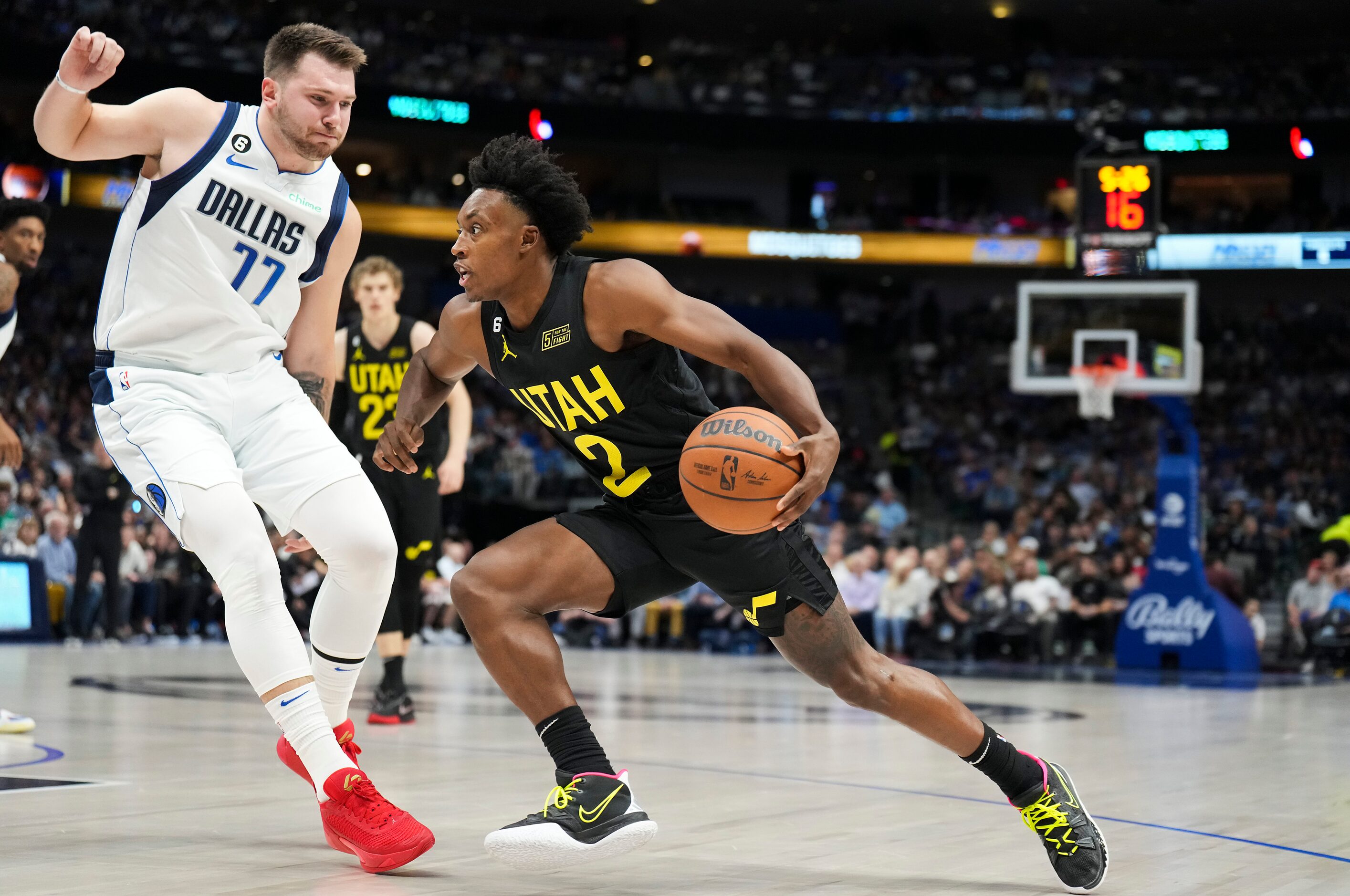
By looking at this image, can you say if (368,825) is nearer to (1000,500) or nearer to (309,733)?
(309,733)

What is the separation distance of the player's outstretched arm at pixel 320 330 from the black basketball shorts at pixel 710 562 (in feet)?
3.38

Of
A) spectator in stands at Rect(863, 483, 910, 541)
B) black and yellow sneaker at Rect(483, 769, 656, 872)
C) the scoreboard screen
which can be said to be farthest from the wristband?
spectator in stands at Rect(863, 483, 910, 541)

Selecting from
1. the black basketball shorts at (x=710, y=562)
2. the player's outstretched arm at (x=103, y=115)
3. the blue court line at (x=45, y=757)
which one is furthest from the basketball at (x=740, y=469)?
the blue court line at (x=45, y=757)

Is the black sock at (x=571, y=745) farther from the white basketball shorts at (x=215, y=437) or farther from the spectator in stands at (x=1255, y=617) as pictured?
the spectator in stands at (x=1255, y=617)

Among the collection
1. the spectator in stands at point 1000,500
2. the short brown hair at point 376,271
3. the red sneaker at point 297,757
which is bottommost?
the red sneaker at point 297,757

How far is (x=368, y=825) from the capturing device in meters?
3.78

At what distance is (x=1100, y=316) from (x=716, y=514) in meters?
12.7

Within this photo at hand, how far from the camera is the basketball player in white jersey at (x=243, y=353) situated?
3932 mm

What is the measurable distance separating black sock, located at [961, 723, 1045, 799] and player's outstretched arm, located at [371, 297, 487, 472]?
5.72 feet

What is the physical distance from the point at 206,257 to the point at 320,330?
531mm

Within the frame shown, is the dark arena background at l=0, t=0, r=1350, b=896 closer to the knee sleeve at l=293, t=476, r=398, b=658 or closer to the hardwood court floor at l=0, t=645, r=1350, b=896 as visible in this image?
the hardwood court floor at l=0, t=645, r=1350, b=896

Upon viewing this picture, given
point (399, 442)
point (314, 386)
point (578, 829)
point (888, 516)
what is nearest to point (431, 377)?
point (399, 442)

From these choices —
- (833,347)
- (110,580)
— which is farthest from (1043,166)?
(110,580)

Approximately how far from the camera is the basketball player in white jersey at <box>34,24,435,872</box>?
393 cm
